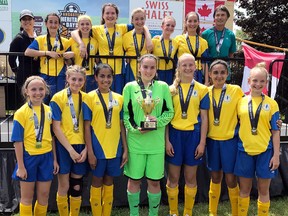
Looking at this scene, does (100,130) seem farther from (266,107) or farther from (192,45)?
(192,45)

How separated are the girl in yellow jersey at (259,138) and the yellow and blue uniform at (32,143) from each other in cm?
202

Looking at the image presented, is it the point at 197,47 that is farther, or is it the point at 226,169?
the point at 197,47

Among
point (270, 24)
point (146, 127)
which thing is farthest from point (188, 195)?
point (270, 24)

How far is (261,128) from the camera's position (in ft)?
12.9

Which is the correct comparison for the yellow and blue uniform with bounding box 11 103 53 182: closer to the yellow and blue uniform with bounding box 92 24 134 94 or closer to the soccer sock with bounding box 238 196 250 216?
the yellow and blue uniform with bounding box 92 24 134 94

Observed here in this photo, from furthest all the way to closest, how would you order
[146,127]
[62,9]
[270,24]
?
[270,24], [62,9], [146,127]

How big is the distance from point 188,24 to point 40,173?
115 inches

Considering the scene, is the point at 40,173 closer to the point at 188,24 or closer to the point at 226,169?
the point at 226,169

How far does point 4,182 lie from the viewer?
488cm

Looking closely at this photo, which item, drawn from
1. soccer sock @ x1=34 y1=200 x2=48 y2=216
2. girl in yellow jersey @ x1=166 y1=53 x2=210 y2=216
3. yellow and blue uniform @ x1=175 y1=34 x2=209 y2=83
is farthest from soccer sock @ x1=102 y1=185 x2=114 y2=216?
yellow and blue uniform @ x1=175 y1=34 x2=209 y2=83

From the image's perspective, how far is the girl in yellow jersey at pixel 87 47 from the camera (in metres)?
4.92

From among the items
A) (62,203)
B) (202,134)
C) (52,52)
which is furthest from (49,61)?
(202,134)

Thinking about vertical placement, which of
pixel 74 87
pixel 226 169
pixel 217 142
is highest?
pixel 74 87

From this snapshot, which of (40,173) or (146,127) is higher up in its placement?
(146,127)
